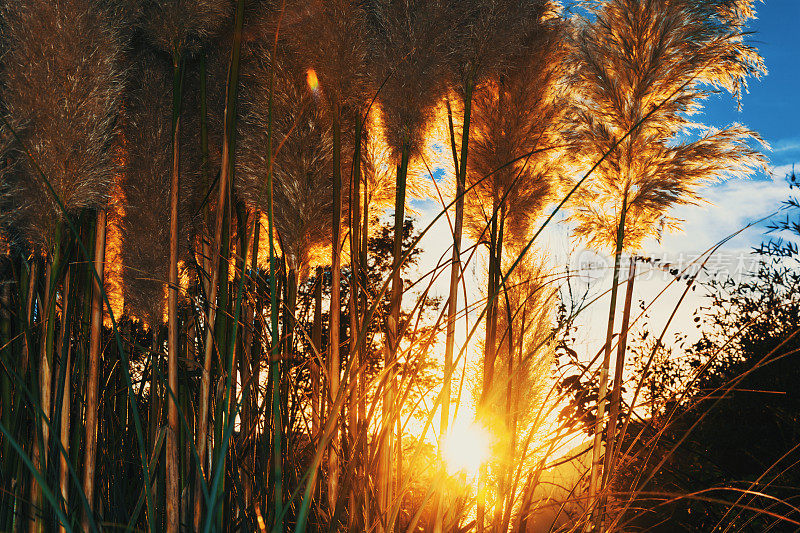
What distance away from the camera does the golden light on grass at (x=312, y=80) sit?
1.79 metres

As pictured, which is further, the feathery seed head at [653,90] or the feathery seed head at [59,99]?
the feathery seed head at [653,90]

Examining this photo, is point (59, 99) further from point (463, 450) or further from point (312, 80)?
point (463, 450)

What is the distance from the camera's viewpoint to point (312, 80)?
1.80m

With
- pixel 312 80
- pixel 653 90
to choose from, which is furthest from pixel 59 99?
pixel 653 90

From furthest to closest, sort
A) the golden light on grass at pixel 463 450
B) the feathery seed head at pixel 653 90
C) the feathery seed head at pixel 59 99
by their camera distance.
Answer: the feathery seed head at pixel 653 90
the feathery seed head at pixel 59 99
the golden light on grass at pixel 463 450

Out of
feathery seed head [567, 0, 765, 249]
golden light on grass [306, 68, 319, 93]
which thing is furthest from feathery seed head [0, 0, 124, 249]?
feathery seed head [567, 0, 765, 249]

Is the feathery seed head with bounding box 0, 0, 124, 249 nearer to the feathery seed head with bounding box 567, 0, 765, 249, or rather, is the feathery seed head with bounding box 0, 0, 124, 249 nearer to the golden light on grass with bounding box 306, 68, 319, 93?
the golden light on grass with bounding box 306, 68, 319, 93

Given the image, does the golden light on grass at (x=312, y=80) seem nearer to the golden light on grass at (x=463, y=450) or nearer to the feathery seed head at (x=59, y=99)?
the feathery seed head at (x=59, y=99)

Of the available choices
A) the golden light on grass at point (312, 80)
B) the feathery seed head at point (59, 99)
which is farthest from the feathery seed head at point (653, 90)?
the feathery seed head at point (59, 99)

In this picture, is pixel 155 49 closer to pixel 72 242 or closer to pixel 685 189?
pixel 72 242

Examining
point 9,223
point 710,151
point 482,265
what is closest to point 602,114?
point 710,151

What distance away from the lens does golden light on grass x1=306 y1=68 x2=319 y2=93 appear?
179 centimetres

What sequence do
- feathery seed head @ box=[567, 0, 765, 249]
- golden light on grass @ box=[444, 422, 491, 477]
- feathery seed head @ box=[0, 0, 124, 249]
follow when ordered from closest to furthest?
1. golden light on grass @ box=[444, 422, 491, 477]
2. feathery seed head @ box=[0, 0, 124, 249]
3. feathery seed head @ box=[567, 0, 765, 249]

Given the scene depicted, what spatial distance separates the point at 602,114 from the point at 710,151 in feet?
1.86
